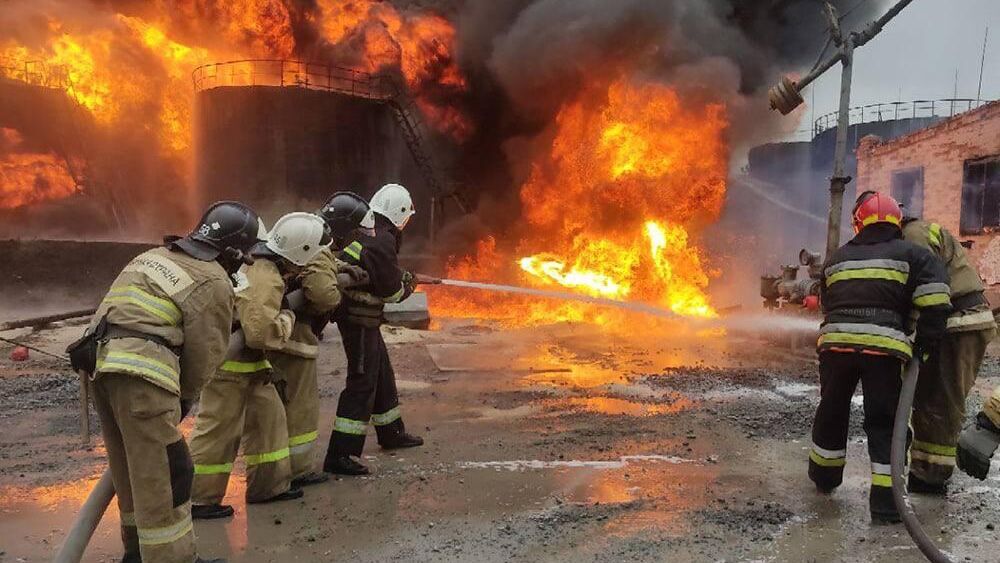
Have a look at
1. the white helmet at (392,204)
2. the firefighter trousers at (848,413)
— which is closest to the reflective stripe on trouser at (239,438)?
the white helmet at (392,204)

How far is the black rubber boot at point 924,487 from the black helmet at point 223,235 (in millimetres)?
3941

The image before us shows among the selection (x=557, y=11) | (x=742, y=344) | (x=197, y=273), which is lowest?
(x=742, y=344)

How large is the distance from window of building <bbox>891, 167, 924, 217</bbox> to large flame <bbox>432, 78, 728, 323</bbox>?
207 inches

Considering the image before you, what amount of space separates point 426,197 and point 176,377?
59.0 ft

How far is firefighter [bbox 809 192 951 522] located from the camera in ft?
11.5

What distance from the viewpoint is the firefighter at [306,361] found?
398cm

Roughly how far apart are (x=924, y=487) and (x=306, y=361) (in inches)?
148

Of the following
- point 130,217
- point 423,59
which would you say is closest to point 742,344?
point 423,59

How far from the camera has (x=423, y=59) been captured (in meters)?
20.9

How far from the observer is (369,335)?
179 inches

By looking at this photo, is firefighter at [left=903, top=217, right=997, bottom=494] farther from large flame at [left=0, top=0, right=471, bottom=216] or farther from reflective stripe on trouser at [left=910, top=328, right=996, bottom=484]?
large flame at [left=0, top=0, right=471, bottom=216]

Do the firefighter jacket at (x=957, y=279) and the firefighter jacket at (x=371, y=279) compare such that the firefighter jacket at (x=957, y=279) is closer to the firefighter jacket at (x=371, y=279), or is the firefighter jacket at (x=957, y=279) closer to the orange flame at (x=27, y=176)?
the firefighter jacket at (x=371, y=279)

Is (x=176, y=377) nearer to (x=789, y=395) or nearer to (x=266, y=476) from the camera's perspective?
(x=266, y=476)

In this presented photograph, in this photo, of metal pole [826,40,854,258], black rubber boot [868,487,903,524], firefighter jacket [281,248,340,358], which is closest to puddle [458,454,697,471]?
black rubber boot [868,487,903,524]
